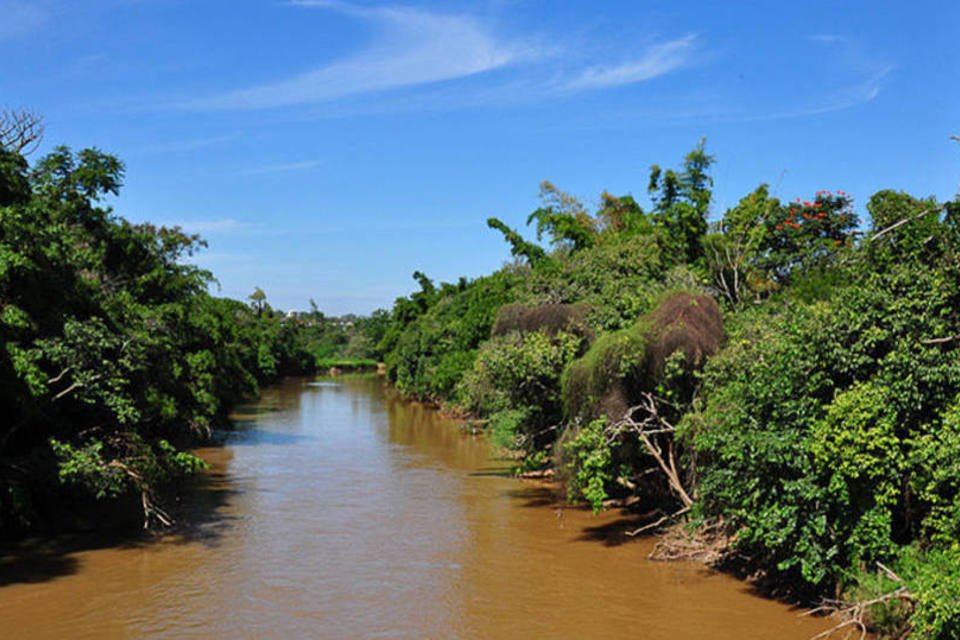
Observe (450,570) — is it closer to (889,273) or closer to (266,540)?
(266,540)

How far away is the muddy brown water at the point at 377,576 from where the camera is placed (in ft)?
42.0

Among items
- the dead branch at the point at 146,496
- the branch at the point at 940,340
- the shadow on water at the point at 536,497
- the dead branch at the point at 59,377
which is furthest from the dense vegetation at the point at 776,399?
the dead branch at the point at 59,377

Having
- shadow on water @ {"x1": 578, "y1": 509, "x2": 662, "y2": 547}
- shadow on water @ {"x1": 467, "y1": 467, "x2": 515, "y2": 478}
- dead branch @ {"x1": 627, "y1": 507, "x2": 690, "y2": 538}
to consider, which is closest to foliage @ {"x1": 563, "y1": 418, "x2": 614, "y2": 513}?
dead branch @ {"x1": 627, "y1": 507, "x2": 690, "y2": 538}

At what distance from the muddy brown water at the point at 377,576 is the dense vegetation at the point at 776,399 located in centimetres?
126

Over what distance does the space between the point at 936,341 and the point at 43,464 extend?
15290 millimetres

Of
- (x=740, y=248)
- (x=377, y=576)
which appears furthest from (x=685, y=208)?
(x=377, y=576)

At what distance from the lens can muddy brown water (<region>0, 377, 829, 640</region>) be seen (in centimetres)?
1279

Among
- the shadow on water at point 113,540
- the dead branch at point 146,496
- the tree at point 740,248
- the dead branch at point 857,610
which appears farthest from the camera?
the tree at point 740,248

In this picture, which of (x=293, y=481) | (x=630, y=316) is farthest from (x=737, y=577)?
(x=293, y=481)

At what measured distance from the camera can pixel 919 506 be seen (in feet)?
38.3

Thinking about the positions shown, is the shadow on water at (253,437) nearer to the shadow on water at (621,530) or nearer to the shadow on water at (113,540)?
the shadow on water at (113,540)

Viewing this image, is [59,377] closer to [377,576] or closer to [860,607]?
[377,576]

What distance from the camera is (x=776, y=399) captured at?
1320cm

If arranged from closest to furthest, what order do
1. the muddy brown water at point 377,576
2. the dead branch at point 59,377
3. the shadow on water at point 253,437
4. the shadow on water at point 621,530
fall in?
the muddy brown water at point 377,576
the dead branch at point 59,377
the shadow on water at point 621,530
the shadow on water at point 253,437
